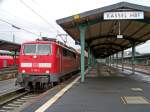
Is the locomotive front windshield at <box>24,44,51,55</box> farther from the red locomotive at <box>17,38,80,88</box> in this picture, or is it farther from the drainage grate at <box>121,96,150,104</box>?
the drainage grate at <box>121,96,150,104</box>

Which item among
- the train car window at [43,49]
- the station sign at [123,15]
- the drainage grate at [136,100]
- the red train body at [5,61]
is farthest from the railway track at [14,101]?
the red train body at [5,61]

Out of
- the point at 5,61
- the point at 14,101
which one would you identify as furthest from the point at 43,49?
the point at 5,61

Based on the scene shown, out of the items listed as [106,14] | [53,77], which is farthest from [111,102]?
[106,14]

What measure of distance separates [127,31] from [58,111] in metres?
20.3

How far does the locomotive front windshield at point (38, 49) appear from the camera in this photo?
800 inches

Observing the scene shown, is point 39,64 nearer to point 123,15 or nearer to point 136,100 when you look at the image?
point 123,15

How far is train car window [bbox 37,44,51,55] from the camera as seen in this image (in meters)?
20.3

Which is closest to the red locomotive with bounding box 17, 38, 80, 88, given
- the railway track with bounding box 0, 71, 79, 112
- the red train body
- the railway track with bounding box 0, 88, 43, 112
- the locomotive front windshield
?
the locomotive front windshield

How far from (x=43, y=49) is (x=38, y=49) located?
0.30 meters

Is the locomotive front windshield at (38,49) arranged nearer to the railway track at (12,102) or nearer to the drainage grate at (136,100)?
the railway track at (12,102)

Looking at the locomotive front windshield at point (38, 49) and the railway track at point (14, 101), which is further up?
the locomotive front windshield at point (38, 49)

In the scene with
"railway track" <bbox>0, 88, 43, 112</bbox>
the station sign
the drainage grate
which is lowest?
"railway track" <bbox>0, 88, 43, 112</bbox>

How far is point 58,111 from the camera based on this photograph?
10648mm

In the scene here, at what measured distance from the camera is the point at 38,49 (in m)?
20.5
